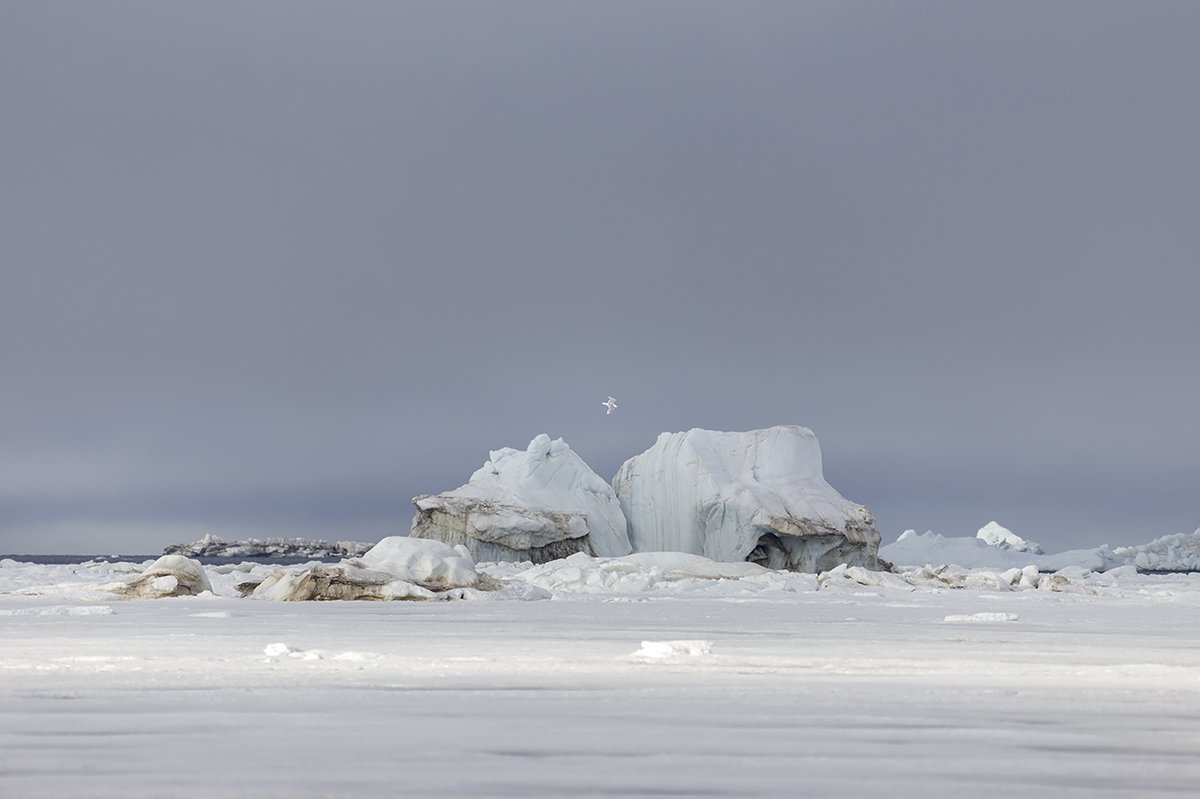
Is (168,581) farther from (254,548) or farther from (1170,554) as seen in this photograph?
(254,548)

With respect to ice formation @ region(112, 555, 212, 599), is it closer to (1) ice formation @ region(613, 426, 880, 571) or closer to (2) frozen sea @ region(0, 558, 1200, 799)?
(2) frozen sea @ region(0, 558, 1200, 799)

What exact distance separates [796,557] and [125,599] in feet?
60.3

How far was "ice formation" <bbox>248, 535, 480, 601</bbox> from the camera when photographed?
39.0 feet

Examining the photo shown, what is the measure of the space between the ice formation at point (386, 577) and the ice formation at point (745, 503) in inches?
561

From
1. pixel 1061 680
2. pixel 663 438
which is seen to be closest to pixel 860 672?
pixel 1061 680

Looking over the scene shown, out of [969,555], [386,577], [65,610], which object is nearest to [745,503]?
[386,577]

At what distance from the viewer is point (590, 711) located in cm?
347

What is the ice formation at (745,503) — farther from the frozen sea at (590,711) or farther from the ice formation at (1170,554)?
the ice formation at (1170,554)

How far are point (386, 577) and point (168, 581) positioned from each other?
261cm

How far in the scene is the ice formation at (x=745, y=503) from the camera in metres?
26.3

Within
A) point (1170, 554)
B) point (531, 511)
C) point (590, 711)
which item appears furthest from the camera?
point (1170, 554)

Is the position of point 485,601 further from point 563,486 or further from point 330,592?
point 563,486

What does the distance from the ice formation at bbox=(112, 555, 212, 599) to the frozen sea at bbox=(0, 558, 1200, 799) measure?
4.66 meters

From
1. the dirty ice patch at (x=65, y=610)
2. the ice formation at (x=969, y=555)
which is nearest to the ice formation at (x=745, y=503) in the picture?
the dirty ice patch at (x=65, y=610)
